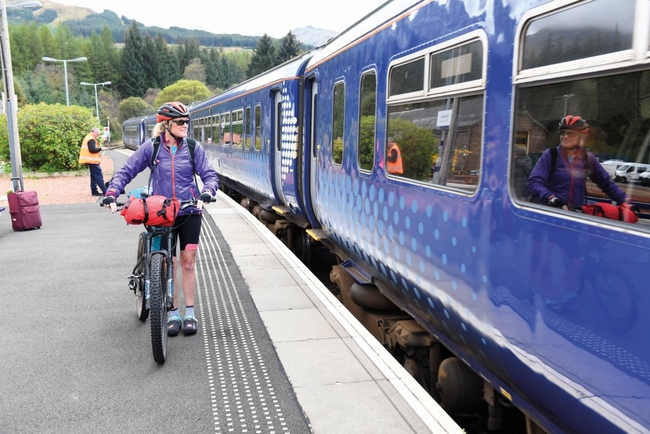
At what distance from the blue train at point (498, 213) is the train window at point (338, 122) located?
22 cm

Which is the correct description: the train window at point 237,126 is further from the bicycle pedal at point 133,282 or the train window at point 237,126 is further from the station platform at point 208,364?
the bicycle pedal at point 133,282

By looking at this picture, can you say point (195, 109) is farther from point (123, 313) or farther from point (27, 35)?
point (27, 35)

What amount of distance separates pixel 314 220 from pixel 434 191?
186 inches

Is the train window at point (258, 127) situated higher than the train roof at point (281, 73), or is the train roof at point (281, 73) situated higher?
the train roof at point (281, 73)

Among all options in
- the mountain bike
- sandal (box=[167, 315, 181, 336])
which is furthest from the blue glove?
sandal (box=[167, 315, 181, 336])

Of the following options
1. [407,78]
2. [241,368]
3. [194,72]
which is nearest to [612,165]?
[407,78]

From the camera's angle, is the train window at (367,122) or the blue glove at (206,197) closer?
the blue glove at (206,197)

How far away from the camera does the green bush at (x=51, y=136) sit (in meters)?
23.1

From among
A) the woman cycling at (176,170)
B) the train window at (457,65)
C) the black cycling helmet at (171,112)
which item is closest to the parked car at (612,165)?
the train window at (457,65)

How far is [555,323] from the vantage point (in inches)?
103

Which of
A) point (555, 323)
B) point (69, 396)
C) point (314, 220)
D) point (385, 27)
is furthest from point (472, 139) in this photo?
point (314, 220)

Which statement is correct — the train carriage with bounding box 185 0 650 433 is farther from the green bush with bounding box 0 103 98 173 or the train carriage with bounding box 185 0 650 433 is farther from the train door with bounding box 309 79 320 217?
the green bush with bounding box 0 103 98 173

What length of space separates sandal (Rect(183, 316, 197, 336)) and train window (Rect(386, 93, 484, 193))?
213cm

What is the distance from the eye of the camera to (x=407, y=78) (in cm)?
440
